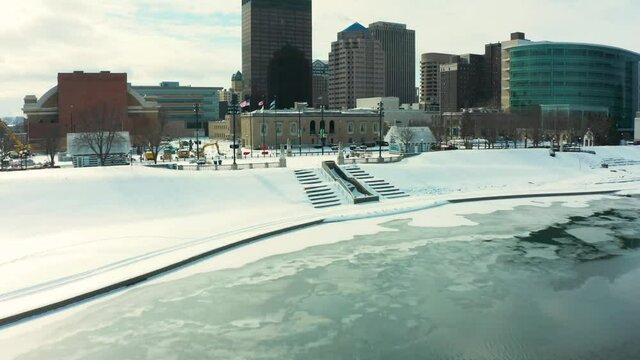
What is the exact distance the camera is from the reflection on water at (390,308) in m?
19.8

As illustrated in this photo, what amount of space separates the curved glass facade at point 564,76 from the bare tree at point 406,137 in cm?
8172

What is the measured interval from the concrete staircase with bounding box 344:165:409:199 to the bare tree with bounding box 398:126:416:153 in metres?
22.3

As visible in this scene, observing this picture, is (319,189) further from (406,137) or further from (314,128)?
(314,128)

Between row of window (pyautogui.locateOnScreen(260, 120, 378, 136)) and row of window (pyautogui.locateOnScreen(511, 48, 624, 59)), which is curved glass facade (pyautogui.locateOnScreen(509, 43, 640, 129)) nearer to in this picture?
row of window (pyautogui.locateOnScreen(511, 48, 624, 59))

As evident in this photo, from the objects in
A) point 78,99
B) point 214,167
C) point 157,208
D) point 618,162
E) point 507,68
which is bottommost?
point 157,208

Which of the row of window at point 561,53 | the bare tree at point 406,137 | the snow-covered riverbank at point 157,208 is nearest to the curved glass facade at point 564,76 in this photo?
the row of window at point 561,53

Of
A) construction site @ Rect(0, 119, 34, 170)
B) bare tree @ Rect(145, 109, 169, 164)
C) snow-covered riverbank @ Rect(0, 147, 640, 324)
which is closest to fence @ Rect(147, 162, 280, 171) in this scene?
snow-covered riverbank @ Rect(0, 147, 640, 324)

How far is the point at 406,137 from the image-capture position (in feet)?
269

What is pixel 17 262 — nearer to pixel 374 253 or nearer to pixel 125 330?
pixel 125 330

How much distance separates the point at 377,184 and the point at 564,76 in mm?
119435

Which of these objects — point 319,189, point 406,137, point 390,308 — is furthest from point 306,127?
point 390,308

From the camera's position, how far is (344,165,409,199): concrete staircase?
179 ft

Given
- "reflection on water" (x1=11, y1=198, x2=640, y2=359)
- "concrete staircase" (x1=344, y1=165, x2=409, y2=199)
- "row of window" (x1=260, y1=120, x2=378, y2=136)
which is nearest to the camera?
"reflection on water" (x1=11, y1=198, x2=640, y2=359)

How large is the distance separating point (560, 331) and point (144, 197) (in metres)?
33.1
